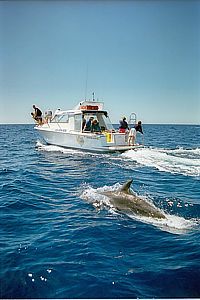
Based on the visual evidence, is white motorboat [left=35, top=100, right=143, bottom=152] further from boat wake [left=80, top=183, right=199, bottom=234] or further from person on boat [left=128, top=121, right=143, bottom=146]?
boat wake [left=80, top=183, right=199, bottom=234]

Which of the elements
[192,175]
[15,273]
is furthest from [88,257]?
[192,175]

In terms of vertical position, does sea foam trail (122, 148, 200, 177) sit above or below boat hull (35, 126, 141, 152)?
below

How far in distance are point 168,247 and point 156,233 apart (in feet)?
1.94

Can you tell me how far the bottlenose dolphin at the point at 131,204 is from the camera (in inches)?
269

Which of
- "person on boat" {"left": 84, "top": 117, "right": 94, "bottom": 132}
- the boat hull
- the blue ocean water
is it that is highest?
"person on boat" {"left": 84, "top": 117, "right": 94, "bottom": 132}

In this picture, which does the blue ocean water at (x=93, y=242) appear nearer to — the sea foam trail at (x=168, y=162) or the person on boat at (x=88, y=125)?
the sea foam trail at (x=168, y=162)

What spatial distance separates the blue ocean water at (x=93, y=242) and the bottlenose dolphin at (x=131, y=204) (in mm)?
194

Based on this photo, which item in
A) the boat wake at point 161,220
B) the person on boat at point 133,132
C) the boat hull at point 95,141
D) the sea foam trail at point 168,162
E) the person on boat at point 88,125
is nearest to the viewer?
the boat wake at point 161,220

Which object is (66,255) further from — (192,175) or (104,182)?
(192,175)

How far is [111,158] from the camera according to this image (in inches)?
622

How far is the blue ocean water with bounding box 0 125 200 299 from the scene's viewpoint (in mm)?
4062

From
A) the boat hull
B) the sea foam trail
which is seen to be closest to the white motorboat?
the boat hull

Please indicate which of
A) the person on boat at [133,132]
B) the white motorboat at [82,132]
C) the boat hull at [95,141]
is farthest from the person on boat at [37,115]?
the person on boat at [133,132]

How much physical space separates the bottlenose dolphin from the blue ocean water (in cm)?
19
